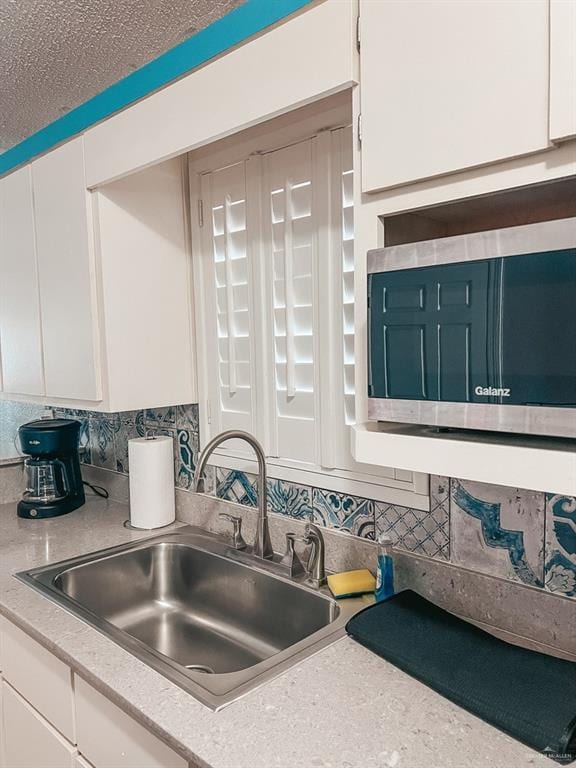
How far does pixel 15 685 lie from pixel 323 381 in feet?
3.47

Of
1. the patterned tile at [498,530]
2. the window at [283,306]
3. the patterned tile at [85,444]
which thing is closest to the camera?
the patterned tile at [498,530]

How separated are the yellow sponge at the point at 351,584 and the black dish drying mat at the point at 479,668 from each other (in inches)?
4.4

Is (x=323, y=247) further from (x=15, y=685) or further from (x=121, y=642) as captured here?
(x=15, y=685)

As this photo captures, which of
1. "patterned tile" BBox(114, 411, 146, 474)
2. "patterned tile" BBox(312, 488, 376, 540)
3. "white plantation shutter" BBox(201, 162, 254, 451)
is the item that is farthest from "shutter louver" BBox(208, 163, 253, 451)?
"patterned tile" BBox(114, 411, 146, 474)

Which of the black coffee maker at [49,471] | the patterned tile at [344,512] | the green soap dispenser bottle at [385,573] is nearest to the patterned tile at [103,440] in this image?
the black coffee maker at [49,471]

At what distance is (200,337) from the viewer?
6.10 feet

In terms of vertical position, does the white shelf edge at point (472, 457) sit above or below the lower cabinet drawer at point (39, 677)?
above

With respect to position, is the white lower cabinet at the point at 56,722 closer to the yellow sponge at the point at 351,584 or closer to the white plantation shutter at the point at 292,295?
the yellow sponge at the point at 351,584

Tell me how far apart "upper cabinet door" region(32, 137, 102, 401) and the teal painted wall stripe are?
0.21 ft

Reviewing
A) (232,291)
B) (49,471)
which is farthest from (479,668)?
(49,471)

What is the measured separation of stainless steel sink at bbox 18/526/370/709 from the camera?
1412mm

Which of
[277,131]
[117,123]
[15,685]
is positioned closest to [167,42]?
[117,123]

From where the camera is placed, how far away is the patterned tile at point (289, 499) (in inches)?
62.5

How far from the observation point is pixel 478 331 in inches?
32.5
